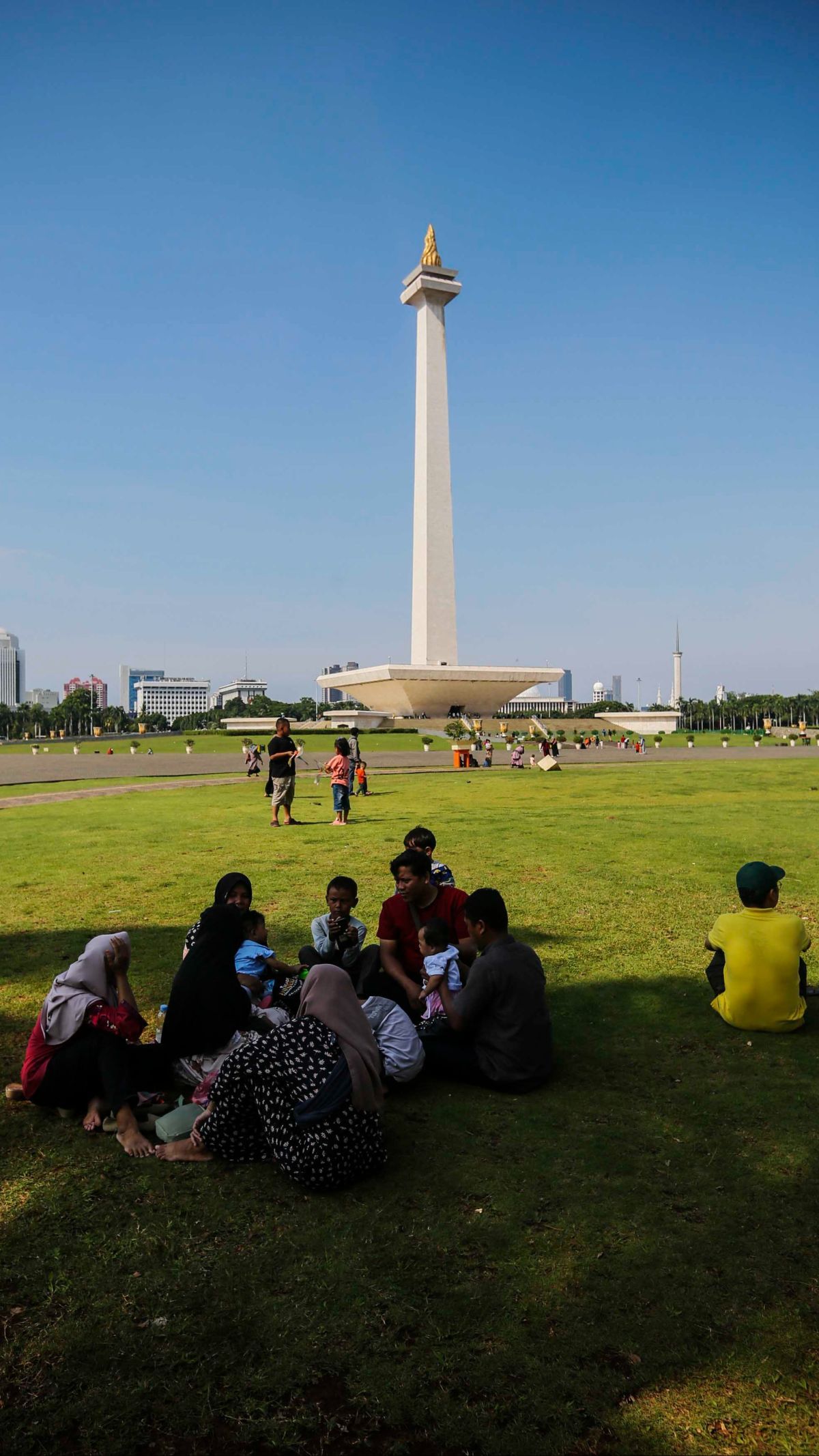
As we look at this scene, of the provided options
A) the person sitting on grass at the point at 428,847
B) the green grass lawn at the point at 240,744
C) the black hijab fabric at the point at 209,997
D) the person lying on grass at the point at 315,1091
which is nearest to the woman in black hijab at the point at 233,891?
the black hijab fabric at the point at 209,997

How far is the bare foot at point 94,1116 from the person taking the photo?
4.21 meters

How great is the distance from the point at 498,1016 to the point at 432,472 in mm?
56038

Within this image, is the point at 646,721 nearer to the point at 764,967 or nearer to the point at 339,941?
the point at 764,967

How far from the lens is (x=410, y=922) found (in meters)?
5.43

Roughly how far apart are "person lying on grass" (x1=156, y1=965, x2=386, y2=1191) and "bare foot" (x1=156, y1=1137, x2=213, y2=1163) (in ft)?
0.48

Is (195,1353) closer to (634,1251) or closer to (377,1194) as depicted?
(377,1194)

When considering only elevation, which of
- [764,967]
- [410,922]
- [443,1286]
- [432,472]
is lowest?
[443,1286]

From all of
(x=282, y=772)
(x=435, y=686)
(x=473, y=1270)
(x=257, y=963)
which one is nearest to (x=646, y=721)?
(x=435, y=686)

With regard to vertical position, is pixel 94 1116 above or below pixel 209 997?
Result: below

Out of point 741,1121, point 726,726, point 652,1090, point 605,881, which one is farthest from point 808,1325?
point 726,726

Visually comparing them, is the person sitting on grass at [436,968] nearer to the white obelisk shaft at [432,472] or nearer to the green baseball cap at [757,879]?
the green baseball cap at [757,879]

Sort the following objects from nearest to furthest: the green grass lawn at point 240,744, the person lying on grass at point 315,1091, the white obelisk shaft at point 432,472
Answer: the person lying on grass at point 315,1091 → the green grass lawn at point 240,744 → the white obelisk shaft at point 432,472

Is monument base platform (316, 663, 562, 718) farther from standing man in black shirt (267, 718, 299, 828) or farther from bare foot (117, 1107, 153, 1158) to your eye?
bare foot (117, 1107, 153, 1158)

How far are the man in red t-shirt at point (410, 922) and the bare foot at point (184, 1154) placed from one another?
160 centimetres
